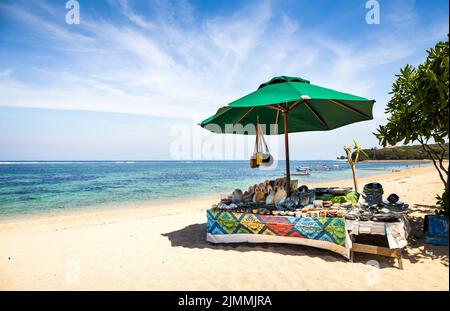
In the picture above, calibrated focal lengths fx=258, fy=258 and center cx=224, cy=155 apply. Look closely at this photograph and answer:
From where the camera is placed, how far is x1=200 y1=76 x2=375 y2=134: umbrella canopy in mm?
3963

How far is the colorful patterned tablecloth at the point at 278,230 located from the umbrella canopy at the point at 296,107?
6.00 ft

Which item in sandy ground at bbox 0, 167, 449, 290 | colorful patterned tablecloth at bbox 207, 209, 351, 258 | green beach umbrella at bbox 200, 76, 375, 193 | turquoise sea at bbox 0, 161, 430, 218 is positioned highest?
green beach umbrella at bbox 200, 76, 375, 193

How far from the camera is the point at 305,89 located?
4.11 metres

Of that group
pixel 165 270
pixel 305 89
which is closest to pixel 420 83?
pixel 305 89

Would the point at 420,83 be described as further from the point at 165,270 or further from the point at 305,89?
the point at 165,270

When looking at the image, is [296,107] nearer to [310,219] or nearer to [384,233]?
[310,219]

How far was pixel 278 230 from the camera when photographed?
166 inches

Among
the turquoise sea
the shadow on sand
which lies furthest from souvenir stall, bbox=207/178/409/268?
the turquoise sea

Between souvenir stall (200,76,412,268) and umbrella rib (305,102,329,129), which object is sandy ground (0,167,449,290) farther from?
umbrella rib (305,102,329,129)

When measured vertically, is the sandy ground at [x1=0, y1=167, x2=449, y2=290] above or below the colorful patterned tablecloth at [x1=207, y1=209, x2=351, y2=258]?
below

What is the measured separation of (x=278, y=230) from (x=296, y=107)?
9.12 ft

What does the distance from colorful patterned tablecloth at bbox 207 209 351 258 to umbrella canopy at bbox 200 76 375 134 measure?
6.00ft

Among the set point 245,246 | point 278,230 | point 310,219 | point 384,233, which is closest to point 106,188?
point 245,246
